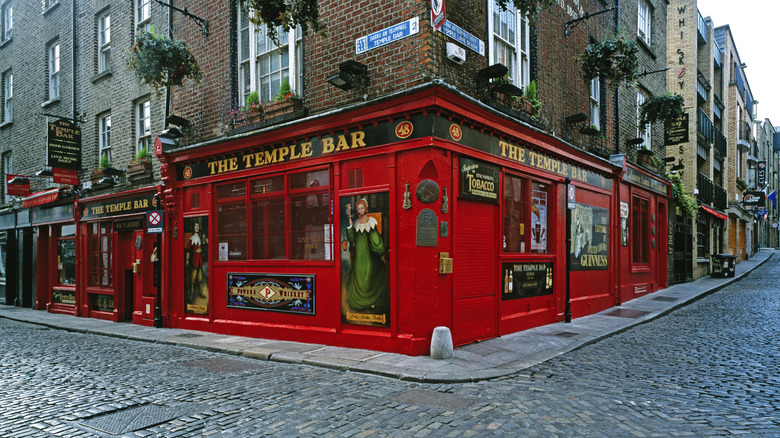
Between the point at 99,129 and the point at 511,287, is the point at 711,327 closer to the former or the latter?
the point at 511,287

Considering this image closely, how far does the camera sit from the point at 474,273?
9.23 metres

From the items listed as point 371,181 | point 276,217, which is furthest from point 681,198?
point 276,217

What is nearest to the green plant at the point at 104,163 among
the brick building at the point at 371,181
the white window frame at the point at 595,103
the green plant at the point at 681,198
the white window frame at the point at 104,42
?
→ the brick building at the point at 371,181

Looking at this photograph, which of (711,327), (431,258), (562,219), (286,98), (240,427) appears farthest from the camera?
(562,219)

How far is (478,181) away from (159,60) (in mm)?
7439

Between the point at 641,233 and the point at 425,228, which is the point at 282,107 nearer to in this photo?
the point at 425,228

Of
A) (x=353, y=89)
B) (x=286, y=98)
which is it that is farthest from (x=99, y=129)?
(x=353, y=89)

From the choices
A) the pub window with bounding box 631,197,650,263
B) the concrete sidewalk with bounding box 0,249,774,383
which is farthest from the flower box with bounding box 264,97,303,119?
the pub window with bounding box 631,197,650,263

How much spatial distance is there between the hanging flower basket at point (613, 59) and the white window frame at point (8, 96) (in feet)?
68.9

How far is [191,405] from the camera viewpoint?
5758 millimetres

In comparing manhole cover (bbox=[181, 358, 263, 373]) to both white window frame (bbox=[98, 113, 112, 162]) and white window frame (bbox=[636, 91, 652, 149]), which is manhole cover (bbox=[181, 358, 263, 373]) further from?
white window frame (bbox=[636, 91, 652, 149])

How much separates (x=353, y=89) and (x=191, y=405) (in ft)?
19.1

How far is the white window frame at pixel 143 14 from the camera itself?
14188 mm

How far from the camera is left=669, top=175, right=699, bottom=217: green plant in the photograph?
19.4 metres
